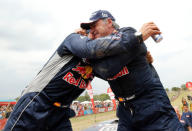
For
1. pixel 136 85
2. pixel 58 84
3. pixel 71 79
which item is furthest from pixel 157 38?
pixel 58 84

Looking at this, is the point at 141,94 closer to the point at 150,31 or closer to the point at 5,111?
the point at 150,31

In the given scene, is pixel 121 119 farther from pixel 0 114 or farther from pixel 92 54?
pixel 0 114

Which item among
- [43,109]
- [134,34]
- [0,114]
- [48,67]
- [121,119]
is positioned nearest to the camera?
[134,34]

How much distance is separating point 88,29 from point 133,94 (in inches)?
36.9

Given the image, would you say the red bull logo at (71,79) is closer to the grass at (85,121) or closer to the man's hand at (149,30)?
the man's hand at (149,30)

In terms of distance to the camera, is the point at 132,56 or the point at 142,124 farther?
the point at 142,124

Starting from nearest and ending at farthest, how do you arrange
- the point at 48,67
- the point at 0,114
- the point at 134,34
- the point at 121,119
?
the point at 134,34 < the point at 48,67 < the point at 121,119 < the point at 0,114

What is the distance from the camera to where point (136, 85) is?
6.68ft

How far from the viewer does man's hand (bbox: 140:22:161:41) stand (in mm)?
1777

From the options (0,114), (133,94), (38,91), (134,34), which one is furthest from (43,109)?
(0,114)

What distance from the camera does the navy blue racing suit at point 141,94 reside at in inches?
75.2

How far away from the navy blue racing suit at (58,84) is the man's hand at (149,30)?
8.3 inches

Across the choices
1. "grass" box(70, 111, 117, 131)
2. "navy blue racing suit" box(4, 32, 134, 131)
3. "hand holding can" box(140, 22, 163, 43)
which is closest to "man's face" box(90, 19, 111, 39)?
"navy blue racing suit" box(4, 32, 134, 131)

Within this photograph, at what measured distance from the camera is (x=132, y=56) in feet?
6.07
